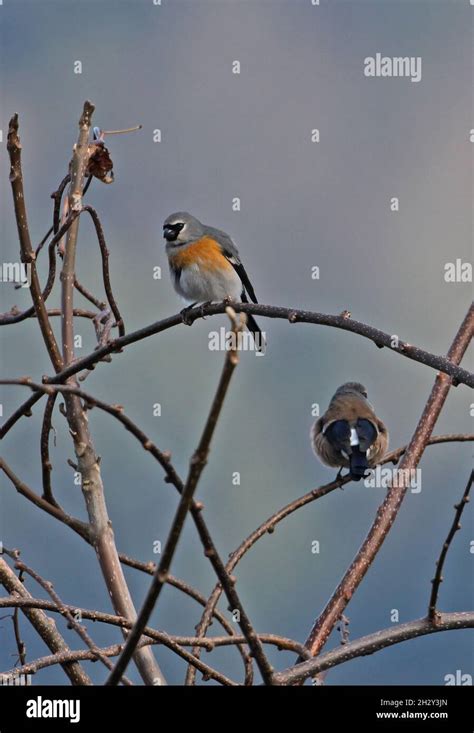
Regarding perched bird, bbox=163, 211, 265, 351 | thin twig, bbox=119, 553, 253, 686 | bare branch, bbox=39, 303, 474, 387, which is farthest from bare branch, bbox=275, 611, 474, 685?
perched bird, bbox=163, 211, 265, 351

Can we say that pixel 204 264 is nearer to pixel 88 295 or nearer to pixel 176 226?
pixel 176 226

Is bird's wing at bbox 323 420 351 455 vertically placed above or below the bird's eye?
below

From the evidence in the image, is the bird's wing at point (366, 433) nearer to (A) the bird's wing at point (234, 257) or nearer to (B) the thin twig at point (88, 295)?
(A) the bird's wing at point (234, 257)

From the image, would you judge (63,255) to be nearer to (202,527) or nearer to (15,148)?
(15,148)

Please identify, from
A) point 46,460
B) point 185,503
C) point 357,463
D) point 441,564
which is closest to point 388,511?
point 441,564

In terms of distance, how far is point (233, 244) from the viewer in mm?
5707

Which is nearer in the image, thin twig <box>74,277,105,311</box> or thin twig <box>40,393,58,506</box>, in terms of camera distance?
thin twig <box>40,393,58,506</box>

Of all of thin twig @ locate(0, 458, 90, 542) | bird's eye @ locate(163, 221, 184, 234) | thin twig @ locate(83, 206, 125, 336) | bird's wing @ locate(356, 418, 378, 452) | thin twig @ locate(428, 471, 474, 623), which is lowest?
thin twig @ locate(428, 471, 474, 623)

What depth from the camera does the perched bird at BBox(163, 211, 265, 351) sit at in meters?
5.27

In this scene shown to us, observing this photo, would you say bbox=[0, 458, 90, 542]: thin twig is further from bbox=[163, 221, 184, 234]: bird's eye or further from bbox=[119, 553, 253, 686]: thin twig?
bbox=[163, 221, 184, 234]: bird's eye

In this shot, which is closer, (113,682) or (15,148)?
(113,682)
